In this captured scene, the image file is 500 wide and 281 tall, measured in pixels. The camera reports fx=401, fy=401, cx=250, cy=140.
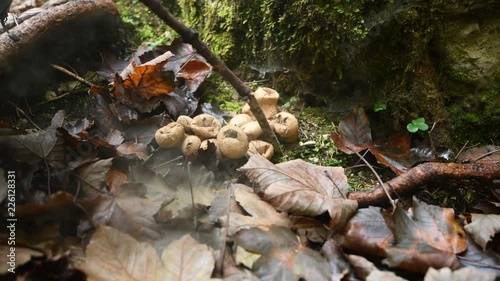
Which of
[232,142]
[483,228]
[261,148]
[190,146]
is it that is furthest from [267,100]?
[483,228]

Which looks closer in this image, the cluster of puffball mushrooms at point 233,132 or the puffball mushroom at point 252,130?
the cluster of puffball mushrooms at point 233,132

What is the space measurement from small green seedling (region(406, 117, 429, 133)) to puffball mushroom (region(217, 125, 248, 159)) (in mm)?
955

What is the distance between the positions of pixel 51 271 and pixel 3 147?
673mm

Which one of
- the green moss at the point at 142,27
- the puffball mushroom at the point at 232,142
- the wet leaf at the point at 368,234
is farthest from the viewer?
the green moss at the point at 142,27

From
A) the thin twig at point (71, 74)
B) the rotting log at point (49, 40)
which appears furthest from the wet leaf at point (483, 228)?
the rotting log at point (49, 40)

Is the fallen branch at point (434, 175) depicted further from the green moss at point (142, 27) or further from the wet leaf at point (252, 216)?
the green moss at point (142, 27)

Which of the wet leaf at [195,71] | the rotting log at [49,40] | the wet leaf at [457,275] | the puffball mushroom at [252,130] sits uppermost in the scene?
the rotting log at [49,40]

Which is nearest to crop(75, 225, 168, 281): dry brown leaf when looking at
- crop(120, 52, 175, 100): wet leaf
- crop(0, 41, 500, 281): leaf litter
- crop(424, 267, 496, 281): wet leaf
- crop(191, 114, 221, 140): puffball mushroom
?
crop(0, 41, 500, 281): leaf litter

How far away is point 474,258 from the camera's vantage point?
5.12ft

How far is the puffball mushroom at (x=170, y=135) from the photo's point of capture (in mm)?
2080

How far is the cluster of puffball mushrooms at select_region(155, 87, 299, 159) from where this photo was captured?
2.09 meters

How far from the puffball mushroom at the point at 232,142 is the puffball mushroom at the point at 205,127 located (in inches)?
4.0

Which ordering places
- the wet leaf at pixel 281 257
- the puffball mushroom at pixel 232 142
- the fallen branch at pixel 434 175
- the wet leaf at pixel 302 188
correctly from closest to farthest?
the wet leaf at pixel 281 257 → the wet leaf at pixel 302 188 → the fallen branch at pixel 434 175 → the puffball mushroom at pixel 232 142

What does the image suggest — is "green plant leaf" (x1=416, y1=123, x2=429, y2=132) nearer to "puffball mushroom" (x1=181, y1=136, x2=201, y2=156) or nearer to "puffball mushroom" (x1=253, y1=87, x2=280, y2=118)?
"puffball mushroom" (x1=253, y1=87, x2=280, y2=118)
